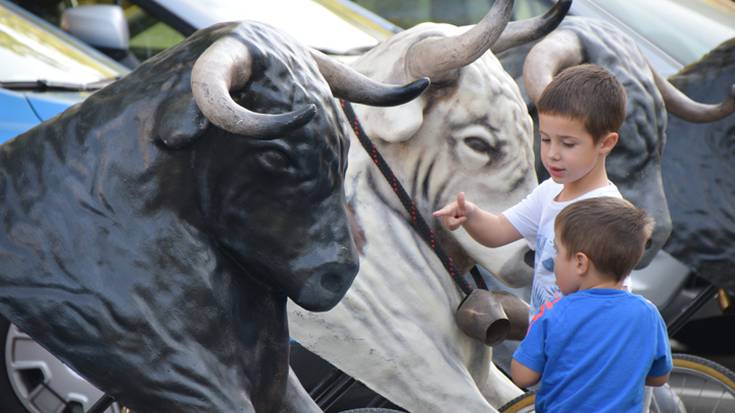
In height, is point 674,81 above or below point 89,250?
below

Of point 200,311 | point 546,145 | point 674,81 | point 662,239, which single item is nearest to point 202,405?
point 200,311

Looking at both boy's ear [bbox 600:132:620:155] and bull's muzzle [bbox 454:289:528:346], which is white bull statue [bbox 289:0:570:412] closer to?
bull's muzzle [bbox 454:289:528:346]

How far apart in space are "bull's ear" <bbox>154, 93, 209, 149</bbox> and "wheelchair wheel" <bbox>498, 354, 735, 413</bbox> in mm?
2662

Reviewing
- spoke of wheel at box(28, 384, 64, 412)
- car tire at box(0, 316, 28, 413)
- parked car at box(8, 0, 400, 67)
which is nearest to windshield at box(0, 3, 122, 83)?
parked car at box(8, 0, 400, 67)

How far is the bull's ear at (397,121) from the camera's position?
3.79 meters

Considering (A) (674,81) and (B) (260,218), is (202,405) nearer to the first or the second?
(B) (260,218)

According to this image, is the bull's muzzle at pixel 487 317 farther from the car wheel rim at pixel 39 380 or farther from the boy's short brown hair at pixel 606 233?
the car wheel rim at pixel 39 380

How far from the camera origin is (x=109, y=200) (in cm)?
262

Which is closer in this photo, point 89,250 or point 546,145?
point 89,250

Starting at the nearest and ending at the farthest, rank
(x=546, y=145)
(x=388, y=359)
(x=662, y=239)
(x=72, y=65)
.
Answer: (x=546, y=145), (x=388, y=359), (x=662, y=239), (x=72, y=65)

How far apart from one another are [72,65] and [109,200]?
115 inches

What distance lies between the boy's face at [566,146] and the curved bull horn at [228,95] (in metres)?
1.07

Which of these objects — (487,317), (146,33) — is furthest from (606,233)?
(146,33)

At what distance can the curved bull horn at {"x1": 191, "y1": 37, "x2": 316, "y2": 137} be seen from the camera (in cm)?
238
